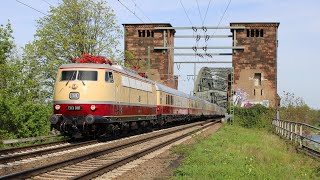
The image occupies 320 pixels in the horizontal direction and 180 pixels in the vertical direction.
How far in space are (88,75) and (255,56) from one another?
5003 centimetres

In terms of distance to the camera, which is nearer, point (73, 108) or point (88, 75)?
point (73, 108)

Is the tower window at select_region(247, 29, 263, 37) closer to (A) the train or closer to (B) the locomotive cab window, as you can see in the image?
(A) the train

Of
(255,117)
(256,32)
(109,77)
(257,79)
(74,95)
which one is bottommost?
(255,117)

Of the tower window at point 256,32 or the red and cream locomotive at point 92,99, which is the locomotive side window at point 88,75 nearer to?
the red and cream locomotive at point 92,99

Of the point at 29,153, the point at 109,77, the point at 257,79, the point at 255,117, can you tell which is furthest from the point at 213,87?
the point at 29,153

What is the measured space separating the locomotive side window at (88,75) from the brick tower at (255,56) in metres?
48.0

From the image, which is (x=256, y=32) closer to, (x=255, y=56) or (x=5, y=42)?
(x=255, y=56)

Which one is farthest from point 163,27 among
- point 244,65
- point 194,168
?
point 194,168

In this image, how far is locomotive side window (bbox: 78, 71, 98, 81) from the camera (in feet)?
59.9

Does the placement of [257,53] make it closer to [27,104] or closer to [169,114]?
[169,114]

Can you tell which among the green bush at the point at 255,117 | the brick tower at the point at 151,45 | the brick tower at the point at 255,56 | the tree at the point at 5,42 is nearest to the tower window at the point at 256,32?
the brick tower at the point at 255,56

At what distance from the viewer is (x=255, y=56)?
65.2m

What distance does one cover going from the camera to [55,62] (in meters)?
37.5

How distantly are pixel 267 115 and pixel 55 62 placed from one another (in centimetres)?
1828
